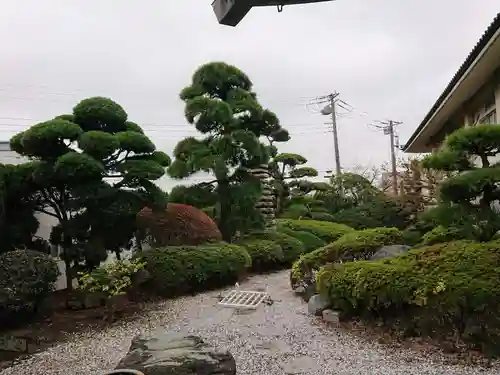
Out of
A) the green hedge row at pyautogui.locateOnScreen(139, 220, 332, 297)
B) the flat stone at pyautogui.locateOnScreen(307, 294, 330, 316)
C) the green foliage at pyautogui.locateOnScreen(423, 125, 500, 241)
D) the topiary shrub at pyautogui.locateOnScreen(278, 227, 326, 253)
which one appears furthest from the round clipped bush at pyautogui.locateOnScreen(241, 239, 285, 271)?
the green foliage at pyautogui.locateOnScreen(423, 125, 500, 241)

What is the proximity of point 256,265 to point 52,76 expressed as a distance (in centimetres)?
617

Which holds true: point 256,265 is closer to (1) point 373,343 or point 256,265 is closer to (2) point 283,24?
(1) point 373,343

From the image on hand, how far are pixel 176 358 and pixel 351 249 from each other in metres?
4.32

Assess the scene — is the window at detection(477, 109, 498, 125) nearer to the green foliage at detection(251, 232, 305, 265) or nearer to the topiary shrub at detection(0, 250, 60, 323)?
the green foliage at detection(251, 232, 305, 265)

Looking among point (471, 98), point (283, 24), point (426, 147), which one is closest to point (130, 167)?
point (283, 24)

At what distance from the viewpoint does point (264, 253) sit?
32.6 ft

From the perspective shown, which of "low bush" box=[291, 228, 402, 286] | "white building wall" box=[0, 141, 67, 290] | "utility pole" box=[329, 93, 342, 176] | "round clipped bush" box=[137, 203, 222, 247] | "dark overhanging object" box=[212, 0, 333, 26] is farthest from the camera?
"utility pole" box=[329, 93, 342, 176]

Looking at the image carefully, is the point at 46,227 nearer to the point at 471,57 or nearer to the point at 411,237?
the point at 411,237

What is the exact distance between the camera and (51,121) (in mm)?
6598

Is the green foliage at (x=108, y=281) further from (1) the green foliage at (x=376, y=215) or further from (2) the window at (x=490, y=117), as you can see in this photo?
(1) the green foliage at (x=376, y=215)

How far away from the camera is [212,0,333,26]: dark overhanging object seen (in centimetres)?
147

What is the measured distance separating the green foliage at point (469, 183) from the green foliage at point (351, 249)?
6.20 ft

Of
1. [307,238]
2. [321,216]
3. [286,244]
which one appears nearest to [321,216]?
[321,216]

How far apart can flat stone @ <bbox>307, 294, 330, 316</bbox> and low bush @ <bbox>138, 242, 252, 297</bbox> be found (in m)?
Result: 2.19
